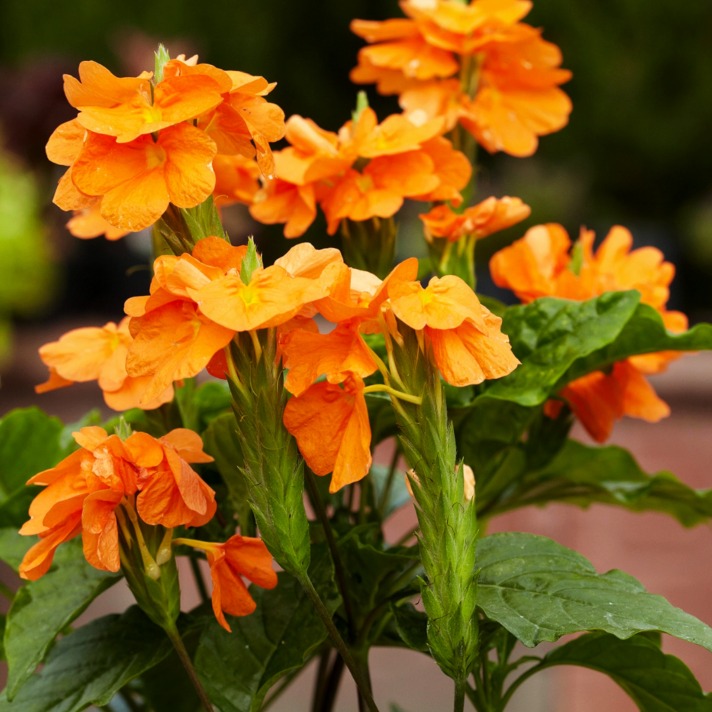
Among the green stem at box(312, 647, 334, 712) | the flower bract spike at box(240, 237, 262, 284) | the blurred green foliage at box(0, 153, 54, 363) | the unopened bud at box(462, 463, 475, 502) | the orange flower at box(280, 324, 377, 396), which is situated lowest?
the blurred green foliage at box(0, 153, 54, 363)

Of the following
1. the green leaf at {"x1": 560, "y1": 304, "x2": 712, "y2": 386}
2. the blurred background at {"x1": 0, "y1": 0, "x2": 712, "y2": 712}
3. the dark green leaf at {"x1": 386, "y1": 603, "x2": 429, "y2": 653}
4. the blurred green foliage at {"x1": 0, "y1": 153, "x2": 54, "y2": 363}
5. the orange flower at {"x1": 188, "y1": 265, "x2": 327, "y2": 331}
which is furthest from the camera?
the blurred background at {"x1": 0, "y1": 0, "x2": 712, "y2": 712}

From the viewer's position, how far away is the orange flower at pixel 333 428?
426mm

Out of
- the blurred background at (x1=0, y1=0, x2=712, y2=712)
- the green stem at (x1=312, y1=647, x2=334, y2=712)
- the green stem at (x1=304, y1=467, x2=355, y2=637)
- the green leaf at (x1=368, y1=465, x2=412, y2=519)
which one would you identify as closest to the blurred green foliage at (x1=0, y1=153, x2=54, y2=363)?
the blurred background at (x1=0, y1=0, x2=712, y2=712)

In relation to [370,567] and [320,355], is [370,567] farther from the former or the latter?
[320,355]

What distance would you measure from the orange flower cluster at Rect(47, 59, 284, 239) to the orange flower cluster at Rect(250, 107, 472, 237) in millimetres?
113

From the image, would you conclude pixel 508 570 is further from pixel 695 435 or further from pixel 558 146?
pixel 558 146

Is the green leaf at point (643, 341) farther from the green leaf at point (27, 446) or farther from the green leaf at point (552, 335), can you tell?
the green leaf at point (27, 446)

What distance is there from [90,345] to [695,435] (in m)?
2.55

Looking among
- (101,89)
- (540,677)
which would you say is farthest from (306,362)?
(540,677)

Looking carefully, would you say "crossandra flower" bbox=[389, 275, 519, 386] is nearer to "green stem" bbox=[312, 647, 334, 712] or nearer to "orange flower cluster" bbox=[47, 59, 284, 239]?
"orange flower cluster" bbox=[47, 59, 284, 239]

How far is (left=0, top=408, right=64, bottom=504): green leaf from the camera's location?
675 mm

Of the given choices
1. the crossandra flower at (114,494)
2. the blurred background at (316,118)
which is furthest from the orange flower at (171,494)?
the blurred background at (316,118)

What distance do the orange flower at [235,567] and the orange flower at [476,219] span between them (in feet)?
0.71

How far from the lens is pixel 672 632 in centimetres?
43
